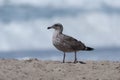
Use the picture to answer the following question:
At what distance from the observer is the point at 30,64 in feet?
53.2

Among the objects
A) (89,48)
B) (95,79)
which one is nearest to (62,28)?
(89,48)

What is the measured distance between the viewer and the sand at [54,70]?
49.1ft

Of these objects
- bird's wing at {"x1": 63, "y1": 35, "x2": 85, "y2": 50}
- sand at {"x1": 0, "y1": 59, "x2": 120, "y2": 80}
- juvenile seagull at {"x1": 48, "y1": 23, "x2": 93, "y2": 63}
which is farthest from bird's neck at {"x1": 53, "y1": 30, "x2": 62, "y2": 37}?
sand at {"x1": 0, "y1": 59, "x2": 120, "y2": 80}

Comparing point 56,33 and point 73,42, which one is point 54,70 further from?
point 56,33

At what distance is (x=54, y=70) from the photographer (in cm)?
1562

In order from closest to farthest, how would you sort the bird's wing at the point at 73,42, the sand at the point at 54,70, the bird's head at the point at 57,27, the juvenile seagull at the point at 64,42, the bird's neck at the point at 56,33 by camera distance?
the sand at the point at 54,70 < the juvenile seagull at the point at 64,42 < the bird's wing at the point at 73,42 < the bird's neck at the point at 56,33 < the bird's head at the point at 57,27

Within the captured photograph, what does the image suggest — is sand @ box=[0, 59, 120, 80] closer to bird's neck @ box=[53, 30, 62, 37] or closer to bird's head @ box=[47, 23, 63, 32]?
bird's neck @ box=[53, 30, 62, 37]

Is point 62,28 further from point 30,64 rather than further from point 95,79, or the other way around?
point 95,79

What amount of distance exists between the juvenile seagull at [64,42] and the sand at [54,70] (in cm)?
80

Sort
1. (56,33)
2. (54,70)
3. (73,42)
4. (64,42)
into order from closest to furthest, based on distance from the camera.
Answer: (54,70)
(64,42)
(73,42)
(56,33)

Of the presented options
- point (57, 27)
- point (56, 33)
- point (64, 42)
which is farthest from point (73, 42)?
point (57, 27)

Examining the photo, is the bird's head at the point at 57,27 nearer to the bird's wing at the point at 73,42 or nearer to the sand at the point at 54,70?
the bird's wing at the point at 73,42

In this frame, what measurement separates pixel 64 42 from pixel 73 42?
14.4 inches

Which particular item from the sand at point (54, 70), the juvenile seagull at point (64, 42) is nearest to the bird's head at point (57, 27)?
the juvenile seagull at point (64, 42)
